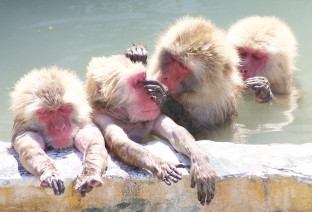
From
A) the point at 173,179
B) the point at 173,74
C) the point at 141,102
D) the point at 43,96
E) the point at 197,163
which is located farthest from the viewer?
the point at 173,74

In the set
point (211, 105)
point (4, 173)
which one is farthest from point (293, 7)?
point (4, 173)

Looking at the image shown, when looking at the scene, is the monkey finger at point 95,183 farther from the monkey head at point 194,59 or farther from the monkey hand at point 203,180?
the monkey head at point 194,59

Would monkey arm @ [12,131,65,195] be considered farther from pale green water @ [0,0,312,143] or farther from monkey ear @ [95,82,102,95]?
pale green water @ [0,0,312,143]

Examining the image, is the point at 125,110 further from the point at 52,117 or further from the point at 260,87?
the point at 260,87

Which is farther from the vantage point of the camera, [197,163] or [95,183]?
[197,163]

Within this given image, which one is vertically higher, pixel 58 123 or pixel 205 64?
pixel 205 64

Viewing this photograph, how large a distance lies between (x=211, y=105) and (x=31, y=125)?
1948 mm

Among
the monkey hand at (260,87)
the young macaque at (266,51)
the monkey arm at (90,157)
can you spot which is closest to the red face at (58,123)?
the monkey arm at (90,157)

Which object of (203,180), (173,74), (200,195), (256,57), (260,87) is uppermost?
(173,74)

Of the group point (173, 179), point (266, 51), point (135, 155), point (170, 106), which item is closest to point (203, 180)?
point (173, 179)

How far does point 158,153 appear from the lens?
4.10 metres

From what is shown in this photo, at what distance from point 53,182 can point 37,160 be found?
12.4 inches

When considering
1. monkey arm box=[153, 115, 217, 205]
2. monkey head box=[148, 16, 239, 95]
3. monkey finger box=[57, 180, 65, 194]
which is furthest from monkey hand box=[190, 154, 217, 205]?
monkey head box=[148, 16, 239, 95]

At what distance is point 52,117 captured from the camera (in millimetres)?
4211
